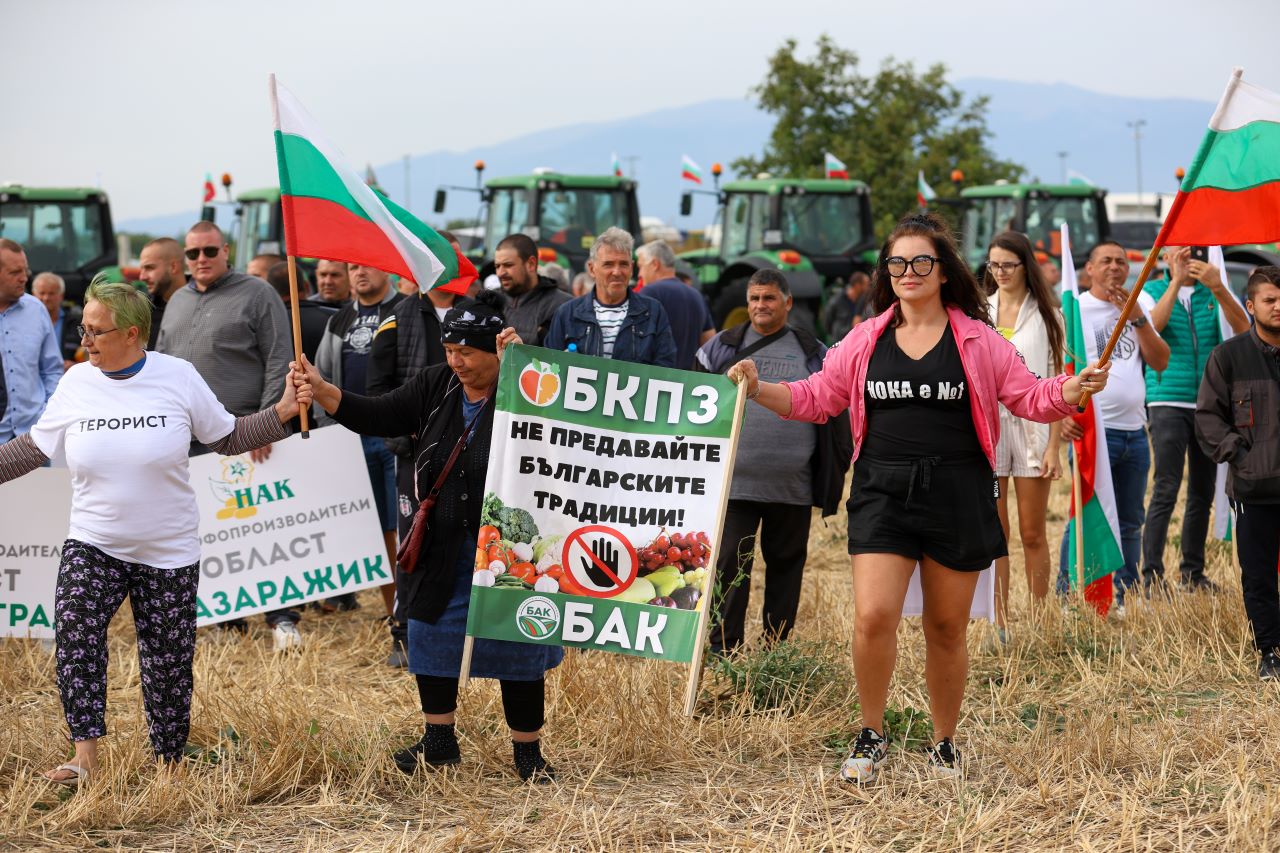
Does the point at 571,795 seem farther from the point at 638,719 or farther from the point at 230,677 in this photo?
the point at 230,677

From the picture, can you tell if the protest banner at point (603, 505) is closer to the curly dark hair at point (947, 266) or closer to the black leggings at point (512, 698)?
the black leggings at point (512, 698)

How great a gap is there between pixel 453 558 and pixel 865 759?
149cm

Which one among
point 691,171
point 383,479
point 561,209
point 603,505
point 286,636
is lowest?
point 286,636

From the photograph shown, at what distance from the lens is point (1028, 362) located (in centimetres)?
689

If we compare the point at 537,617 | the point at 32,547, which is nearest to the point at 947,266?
the point at 537,617

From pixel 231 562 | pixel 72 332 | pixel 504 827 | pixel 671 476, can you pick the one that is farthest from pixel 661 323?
pixel 72 332

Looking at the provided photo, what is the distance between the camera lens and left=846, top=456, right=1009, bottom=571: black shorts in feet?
15.7

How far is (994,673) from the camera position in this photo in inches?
251

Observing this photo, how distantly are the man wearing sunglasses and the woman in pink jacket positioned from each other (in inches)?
125

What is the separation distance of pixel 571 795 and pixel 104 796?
145 centimetres

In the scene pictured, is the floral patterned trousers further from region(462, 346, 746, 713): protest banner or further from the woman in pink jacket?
the woman in pink jacket

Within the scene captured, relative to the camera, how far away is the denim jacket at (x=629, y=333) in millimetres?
6996

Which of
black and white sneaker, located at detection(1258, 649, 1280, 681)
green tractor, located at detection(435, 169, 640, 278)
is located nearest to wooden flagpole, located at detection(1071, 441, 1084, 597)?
black and white sneaker, located at detection(1258, 649, 1280, 681)

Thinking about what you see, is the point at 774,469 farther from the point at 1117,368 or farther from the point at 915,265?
the point at 1117,368
